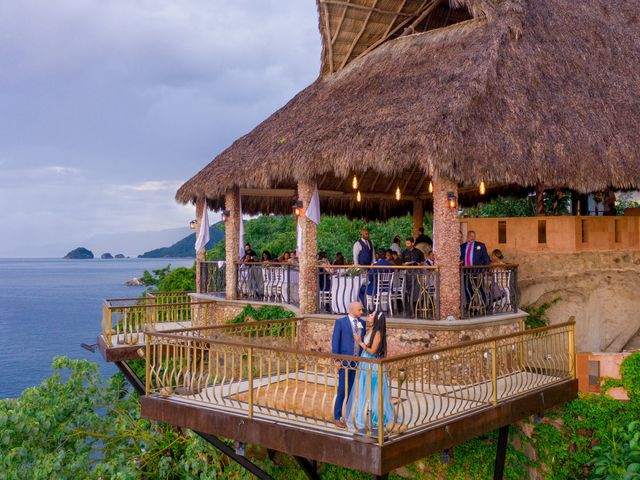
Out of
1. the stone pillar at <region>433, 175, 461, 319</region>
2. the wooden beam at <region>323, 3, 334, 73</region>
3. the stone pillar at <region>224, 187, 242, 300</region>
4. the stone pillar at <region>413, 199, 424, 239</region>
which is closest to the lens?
the stone pillar at <region>433, 175, 461, 319</region>

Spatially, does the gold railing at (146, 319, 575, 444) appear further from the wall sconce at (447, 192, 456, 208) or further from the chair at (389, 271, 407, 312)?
the wall sconce at (447, 192, 456, 208)

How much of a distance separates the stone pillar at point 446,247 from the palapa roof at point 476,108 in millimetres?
434

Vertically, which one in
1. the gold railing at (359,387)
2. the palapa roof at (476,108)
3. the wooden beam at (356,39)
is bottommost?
the gold railing at (359,387)

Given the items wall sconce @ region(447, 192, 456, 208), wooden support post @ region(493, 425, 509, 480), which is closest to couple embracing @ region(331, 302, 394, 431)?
wooden support post @ region(493, 425, 509, 480)

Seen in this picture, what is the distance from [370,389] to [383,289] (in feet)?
15.1

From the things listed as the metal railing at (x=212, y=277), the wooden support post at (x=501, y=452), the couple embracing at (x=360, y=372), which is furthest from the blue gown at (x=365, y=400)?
the metal railing at (x=212, y=277)

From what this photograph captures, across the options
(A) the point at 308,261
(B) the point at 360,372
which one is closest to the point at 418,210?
(A) the point at 308,261

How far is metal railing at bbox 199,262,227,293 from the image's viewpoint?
656 inches

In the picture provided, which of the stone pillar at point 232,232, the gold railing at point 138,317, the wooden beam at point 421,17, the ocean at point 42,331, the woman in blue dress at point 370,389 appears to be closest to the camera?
the woman in blue dress at point 370,389

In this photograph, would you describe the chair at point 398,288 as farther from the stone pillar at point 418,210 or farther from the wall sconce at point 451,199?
the stone pillar at point 418,210

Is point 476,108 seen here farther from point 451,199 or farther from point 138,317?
point 138,317

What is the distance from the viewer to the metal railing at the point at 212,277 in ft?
54.6

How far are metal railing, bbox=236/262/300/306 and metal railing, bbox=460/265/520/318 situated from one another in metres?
3.97

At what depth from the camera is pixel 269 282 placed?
46.7 feet
